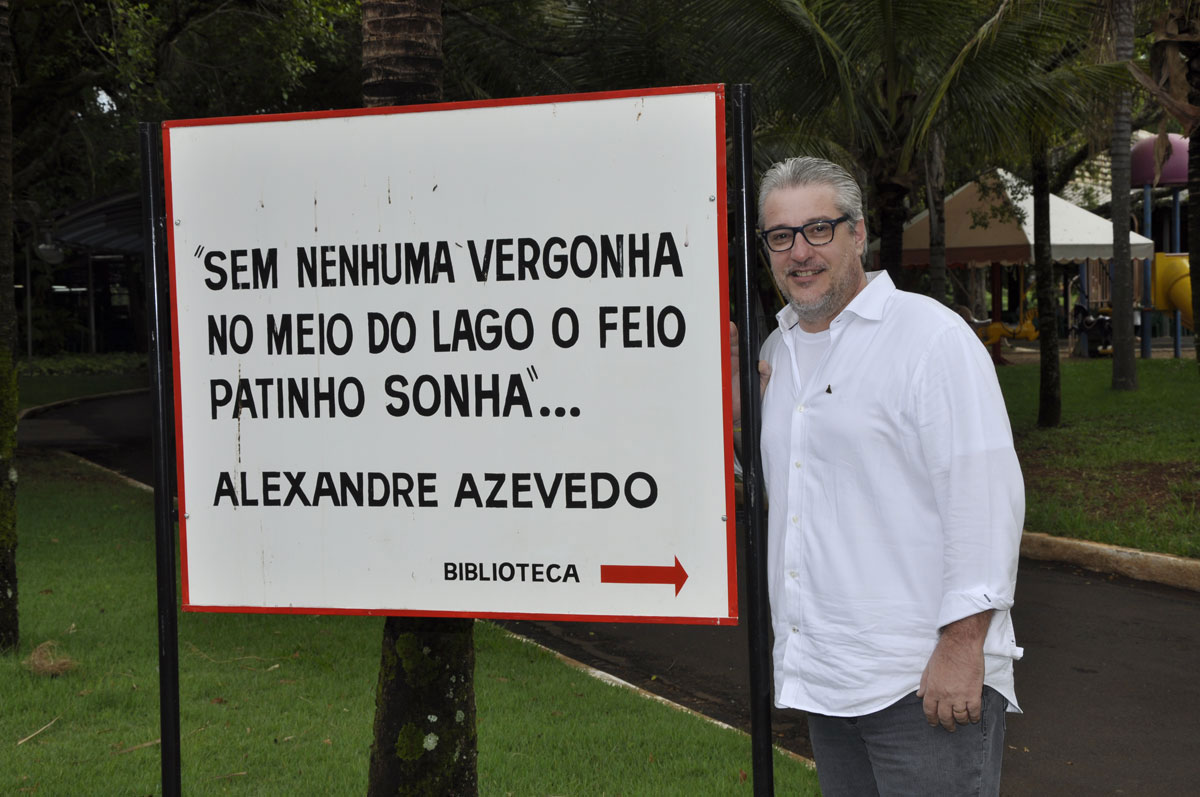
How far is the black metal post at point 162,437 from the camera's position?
304 centimetres

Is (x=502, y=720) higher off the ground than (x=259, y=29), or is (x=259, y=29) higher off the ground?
(x=259, y=29)

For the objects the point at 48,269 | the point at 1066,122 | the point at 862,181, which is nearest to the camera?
the point at 1066,122

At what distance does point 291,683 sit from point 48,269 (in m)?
36.8

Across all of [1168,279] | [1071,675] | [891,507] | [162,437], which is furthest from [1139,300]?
[162,437]

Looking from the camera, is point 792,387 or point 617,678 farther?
point 617,678

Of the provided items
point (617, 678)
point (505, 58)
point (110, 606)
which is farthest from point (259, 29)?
point (617, 678)

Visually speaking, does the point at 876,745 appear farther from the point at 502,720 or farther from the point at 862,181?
the point at 862,181

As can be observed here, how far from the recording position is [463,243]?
290 cm

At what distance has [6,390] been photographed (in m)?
6.54

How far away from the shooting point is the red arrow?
277cm

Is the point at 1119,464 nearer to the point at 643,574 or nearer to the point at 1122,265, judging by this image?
the point at 1122,265

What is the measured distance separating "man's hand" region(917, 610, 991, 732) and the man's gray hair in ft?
2.90

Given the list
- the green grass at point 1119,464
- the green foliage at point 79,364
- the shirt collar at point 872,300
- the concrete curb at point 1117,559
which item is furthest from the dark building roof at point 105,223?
the green foliage at point 79,364

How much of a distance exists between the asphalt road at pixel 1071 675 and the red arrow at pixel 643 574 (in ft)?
8.57
